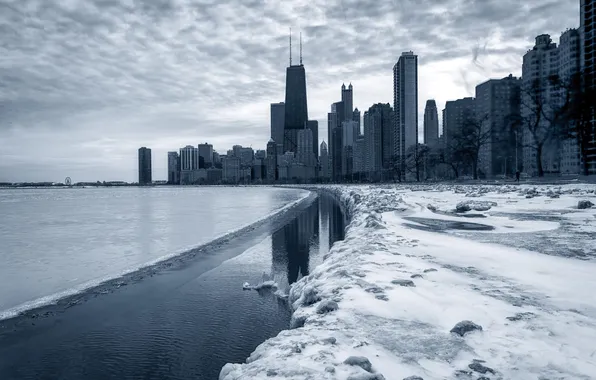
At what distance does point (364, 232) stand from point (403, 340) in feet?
22.5

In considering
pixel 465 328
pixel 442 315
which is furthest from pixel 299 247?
pixel 465 328

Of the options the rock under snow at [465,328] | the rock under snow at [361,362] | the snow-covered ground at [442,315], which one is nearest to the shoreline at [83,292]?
the snow-covered ground at [442,315]

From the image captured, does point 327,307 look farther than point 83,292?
No

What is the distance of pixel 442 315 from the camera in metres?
4.60

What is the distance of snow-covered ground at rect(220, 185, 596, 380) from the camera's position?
11.0ft

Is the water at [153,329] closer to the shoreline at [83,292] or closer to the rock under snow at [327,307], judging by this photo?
the shoreline at [83,292]

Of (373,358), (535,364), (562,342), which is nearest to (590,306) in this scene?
(562,342)

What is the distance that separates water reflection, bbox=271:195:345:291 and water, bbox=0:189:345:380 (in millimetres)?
117

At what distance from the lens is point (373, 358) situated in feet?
11.5

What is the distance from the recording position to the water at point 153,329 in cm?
463

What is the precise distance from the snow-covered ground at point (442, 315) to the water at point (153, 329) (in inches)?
35.4

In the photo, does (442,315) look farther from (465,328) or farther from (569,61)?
(569,61)

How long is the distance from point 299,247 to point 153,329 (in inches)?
302

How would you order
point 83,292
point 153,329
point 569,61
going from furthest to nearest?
1. point 569,61
2. point 83,292
3. point 153,329
